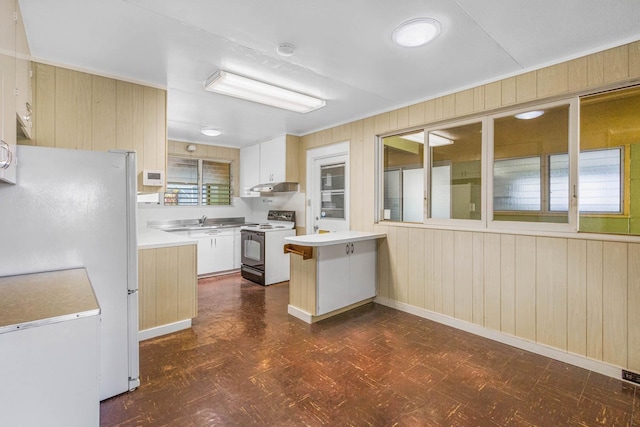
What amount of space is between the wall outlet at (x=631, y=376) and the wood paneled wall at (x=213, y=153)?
6041mm

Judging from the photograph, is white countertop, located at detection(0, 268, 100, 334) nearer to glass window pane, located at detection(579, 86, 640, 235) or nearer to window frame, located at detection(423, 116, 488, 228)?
window frame, located at detection(423, 116, 488, 228)

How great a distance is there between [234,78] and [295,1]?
1169mm

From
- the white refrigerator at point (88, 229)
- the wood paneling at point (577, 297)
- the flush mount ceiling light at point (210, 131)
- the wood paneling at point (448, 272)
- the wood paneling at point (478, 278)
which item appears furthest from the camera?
the flush mount ceiling light at point (210, 131)

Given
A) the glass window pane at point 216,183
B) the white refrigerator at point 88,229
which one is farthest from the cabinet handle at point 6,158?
the glass window pane at point 216,183

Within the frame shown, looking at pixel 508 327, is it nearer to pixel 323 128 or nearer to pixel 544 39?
pixel 544 39

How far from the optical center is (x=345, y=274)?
143 inches

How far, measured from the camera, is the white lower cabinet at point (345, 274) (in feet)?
11.1

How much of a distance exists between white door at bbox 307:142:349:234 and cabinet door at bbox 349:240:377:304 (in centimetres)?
67

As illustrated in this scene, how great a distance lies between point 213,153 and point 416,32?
4.90 meters

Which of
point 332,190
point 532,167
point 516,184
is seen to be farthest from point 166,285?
point 532,167

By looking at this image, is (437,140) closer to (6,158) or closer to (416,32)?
(416,32)

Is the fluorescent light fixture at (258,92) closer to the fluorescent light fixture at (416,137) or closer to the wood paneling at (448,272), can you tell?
the fluorescent light fixture at (416,137)

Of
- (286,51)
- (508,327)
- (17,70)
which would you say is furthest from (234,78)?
(508,327)

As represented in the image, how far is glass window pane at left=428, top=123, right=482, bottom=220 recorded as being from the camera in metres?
3.20
